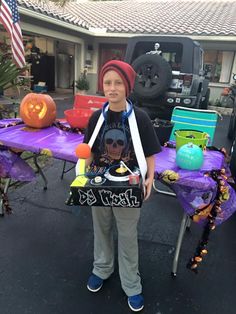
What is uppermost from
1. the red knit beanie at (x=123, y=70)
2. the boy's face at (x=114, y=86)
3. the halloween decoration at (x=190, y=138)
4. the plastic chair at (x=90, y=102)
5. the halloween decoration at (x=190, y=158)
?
the red knit beanie at (x=123, y=70)

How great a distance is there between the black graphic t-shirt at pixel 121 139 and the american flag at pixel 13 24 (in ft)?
10.2

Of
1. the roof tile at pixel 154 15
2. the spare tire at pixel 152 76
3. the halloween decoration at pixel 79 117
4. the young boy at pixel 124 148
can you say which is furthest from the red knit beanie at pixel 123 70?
the roof tile at pixel 154 15

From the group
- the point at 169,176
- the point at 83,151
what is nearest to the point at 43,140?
the point at 83,151

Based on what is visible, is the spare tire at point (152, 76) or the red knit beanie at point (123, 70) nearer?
the red knit beanie at point (123, 70)

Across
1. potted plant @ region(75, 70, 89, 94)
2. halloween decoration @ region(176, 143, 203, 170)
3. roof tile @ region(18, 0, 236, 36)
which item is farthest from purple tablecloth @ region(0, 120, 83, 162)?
potted plant @ region(75, 70, 89, 94)

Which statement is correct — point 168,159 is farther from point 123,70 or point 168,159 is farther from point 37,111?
point 37,111

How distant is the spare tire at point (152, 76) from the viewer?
16.2ft

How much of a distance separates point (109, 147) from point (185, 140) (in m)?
0.72

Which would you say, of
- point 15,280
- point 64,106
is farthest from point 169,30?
point 15,280

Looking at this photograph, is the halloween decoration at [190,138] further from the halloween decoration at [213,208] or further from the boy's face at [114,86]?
the boy's face at [114,86]

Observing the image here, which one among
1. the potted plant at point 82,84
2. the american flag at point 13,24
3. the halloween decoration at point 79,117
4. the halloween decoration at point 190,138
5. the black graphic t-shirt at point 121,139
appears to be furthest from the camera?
the potted plant at point 82,84

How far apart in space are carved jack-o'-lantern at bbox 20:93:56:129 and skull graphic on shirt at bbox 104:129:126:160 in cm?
125

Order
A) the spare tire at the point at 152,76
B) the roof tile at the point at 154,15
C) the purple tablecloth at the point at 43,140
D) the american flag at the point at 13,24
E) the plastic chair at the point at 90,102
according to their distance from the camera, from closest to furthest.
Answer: the purple tablecloth at the point at 43,140, the plastic chair at the point at 90,102, the american flag at the point at 13,24, the spare tire at the point at 152,76, the roof tile at the point at 154,15

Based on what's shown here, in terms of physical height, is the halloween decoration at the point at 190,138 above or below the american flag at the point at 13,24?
below
